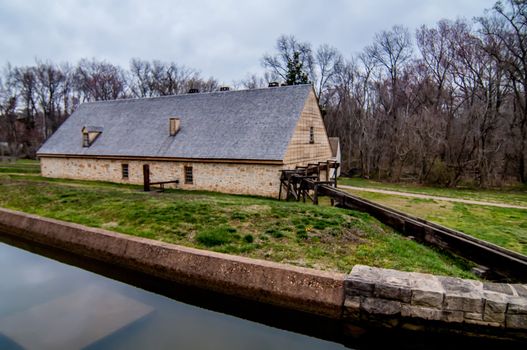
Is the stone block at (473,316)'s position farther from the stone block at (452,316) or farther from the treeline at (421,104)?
the treeline at (421,104)

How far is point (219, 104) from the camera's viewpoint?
2009 cm

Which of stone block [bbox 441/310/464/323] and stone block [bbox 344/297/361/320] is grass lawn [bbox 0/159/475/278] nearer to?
stone block [bbox 344/297/361/320]

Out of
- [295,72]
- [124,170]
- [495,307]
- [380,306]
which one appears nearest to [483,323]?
[495,307]

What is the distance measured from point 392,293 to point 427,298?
50 centimetres

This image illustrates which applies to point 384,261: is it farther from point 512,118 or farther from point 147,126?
point 512,118

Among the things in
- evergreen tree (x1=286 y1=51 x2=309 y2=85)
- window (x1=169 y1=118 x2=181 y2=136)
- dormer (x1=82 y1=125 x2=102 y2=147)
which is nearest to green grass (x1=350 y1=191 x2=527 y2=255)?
window (x1=169 y1=118 x2=181 y2=136)

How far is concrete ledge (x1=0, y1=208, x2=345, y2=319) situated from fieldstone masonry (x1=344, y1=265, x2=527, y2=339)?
399mm

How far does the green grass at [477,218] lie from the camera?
8984 millimetres

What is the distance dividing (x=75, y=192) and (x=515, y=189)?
82.5ft

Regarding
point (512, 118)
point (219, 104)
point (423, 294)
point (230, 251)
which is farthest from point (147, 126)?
point (512, 118)

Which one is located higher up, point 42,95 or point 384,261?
point 42,95

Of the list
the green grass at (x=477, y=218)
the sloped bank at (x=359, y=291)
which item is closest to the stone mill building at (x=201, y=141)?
the green grass at (x=477, y=218)

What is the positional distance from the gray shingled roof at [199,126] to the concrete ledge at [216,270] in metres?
8.04

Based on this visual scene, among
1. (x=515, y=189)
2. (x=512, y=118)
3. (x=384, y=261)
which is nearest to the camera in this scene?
(x=384, y=261)
